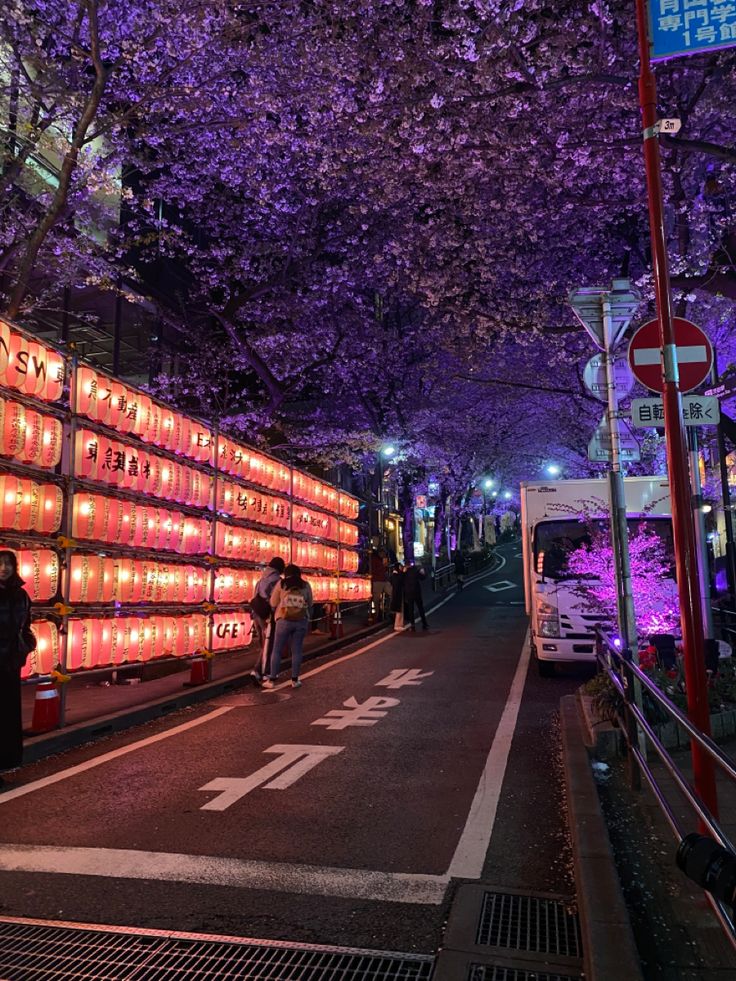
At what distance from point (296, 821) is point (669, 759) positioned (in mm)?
2719

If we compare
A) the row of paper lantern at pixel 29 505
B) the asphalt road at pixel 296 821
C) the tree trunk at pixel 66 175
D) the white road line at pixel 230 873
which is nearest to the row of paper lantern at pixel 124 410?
the row of paper lantern at pixel 29 505

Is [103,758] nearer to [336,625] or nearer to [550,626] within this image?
[550,626]

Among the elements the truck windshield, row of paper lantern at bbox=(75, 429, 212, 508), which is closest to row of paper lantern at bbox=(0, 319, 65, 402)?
row of paper lantern at bbox=(75, 429, 212, 508)

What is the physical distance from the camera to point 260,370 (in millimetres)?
19812

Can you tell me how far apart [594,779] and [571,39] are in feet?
30.1

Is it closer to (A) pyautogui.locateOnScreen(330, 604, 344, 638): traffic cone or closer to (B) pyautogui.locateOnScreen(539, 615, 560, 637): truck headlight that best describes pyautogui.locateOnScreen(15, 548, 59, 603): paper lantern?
(B) pyautogui.locateOnScreen(539, 615, 560, 637): truck headlight

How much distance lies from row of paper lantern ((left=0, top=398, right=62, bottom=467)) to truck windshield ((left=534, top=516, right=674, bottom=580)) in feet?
26.4

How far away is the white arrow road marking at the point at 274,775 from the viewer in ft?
17.8

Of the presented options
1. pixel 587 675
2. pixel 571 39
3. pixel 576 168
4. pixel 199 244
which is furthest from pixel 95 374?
pixel 199 244

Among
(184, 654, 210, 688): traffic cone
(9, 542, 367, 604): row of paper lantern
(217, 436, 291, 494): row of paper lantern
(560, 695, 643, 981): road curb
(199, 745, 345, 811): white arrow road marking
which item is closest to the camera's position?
(560, 695, 643, 981): road curb

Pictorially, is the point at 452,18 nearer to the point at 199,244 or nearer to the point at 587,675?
the point at 587,675

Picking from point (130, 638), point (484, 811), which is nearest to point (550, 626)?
point (484, 811)

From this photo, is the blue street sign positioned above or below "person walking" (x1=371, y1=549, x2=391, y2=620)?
above

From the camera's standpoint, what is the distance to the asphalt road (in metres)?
3.59
